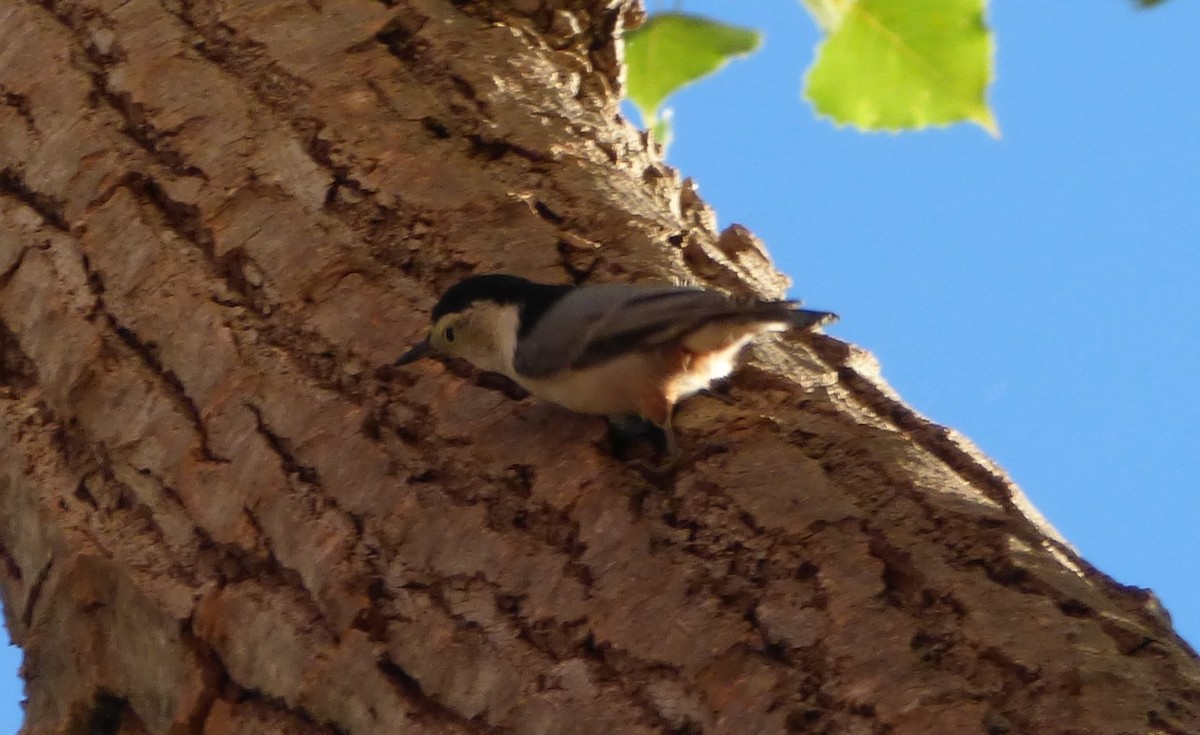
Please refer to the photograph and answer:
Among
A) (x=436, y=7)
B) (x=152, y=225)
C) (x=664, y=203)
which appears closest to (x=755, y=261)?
(x=664, y=203)

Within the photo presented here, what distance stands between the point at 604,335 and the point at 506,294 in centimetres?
14

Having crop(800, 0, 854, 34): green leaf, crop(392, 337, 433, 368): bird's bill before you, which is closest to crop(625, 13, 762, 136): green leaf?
crop(800, 0, 854, 34): green leaf

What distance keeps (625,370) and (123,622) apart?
705 mm

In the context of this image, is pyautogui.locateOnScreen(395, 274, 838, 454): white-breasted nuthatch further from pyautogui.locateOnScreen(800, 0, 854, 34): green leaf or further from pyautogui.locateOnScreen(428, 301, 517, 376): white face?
pyautogui.locateOnScreen(800, 0, 854, 34): green leaf

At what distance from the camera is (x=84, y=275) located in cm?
179

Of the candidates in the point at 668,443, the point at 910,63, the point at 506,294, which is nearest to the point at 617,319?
the point at 506,294

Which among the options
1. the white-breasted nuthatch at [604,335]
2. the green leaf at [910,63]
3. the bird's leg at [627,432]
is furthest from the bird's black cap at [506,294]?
the green leaf at [910,63]

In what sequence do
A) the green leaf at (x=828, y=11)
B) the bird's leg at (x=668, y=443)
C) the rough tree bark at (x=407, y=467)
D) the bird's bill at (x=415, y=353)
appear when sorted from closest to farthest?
the rough tree bark at (x=407, y=467) → the bird's leg at (x=668, y=443) → the bird's bill at (x=415, y=353) → the green leaf at (x=828, y=11)

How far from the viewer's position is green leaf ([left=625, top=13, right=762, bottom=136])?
228 cm

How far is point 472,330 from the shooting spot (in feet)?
5.55

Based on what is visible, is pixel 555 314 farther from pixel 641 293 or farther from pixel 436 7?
pixel 436 7

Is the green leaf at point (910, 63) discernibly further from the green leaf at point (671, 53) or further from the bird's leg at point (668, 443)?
the bird's leg at point (668, 443)

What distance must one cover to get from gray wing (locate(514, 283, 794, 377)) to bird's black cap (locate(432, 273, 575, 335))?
0.01 meters

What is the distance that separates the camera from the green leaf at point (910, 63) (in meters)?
1.99
